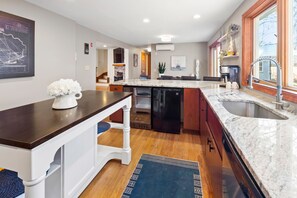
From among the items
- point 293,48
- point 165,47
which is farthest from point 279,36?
point 165,47

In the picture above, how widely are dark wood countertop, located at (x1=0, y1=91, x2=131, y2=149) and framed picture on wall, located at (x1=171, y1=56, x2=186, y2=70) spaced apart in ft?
20.4

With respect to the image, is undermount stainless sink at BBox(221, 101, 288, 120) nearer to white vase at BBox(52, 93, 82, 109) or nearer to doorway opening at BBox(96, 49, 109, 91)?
white vase at BBox(52, 93, 82, 109)

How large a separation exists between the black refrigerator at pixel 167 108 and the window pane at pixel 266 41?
1238 mm

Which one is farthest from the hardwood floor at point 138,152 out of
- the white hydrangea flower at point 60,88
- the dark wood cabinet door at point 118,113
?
the white hydrangea flower at point 60,88

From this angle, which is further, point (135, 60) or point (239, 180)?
point (135, 60)

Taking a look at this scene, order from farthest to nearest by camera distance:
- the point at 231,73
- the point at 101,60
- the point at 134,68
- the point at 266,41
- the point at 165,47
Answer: the point at 101,60, the point at 134,68, the point at 165,47, the point at 231,73, the point at 266,41

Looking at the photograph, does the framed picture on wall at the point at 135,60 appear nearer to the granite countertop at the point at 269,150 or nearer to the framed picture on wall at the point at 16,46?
the framed picture on wall at the point at 16,46

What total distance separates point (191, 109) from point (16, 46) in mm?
2950

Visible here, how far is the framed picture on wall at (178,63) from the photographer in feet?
23.6

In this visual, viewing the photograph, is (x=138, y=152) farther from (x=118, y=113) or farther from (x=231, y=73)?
(x=231, y=73)

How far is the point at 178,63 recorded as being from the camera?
7.25m

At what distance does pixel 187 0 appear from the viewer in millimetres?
2691

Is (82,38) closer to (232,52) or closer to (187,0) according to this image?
(187,0)

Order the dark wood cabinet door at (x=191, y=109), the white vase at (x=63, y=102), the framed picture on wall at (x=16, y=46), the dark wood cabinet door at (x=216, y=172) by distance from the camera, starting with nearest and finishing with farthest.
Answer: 1. the dark wood cabinet door at (x=216, y=172)
2. the white vase at (x=63, y=102)
3. the framed picture on wall at (x=16, y=46)
4. the dark wood cabinet door at (x=191, y=109)
